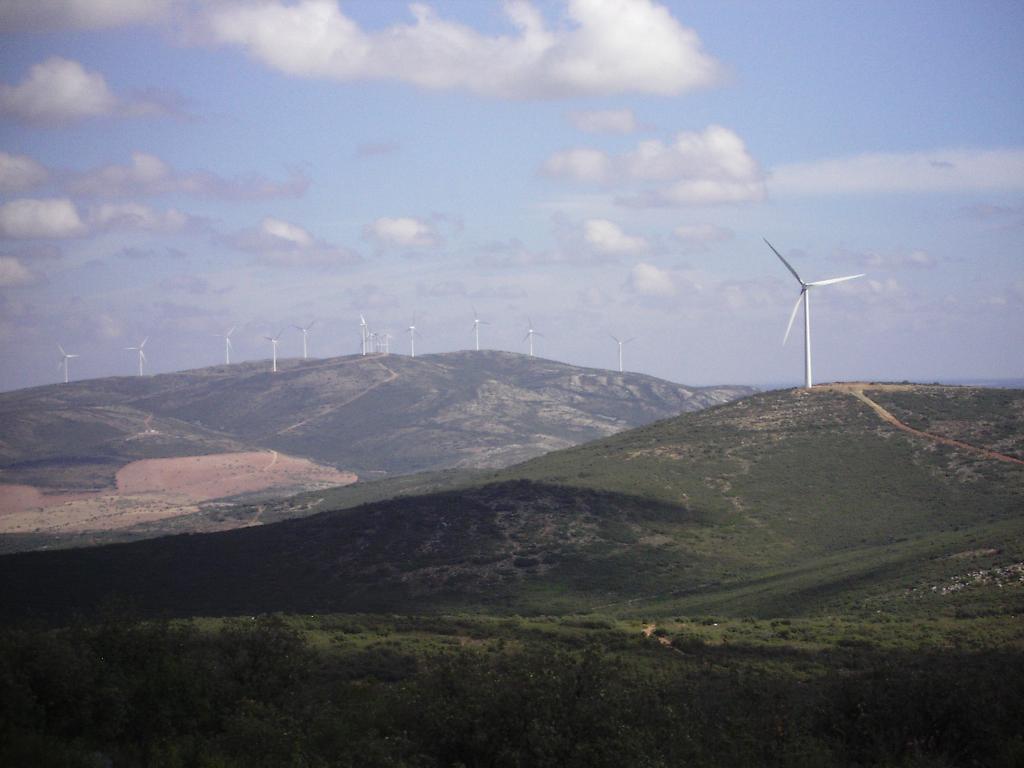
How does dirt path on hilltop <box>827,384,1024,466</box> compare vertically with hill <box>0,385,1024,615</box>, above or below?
above

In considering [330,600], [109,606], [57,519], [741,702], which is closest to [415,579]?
[330,600]

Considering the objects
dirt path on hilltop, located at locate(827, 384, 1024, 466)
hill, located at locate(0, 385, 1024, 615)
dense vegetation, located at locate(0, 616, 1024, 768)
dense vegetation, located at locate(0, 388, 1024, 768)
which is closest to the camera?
dense vegetation, located at locate(0, 616, 1024, 768)

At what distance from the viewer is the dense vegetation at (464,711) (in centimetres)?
2967

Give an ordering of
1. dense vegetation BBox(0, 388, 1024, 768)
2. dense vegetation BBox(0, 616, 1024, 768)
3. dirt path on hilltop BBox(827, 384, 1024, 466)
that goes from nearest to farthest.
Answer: dense vegetation BBox(0, 616, 1024, 768) → dense vegetation BBox(0, 388, 1024, 768) → dirt path on hilltop BBox(827, 384, 1024, 466)

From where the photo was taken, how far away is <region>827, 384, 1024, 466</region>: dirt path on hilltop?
363 ft

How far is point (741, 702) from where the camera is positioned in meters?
37.0

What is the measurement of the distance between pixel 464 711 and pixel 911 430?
335ft

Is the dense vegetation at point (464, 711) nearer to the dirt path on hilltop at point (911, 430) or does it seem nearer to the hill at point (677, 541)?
the hill at point (677, 541)

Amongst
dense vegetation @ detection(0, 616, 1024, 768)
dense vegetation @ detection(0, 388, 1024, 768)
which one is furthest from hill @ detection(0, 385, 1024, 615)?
dense vegetation @ detection(0, 616, 1024, 768)

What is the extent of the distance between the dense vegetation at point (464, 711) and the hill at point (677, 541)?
24.1m

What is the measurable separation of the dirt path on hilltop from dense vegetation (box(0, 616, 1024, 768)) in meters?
75.5

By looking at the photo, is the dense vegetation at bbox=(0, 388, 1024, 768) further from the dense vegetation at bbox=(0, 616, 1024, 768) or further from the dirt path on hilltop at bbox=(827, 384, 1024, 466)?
the dirt path on hilltop at bbox=(827, 384, 1024, 466)

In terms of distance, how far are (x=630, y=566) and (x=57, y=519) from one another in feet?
409

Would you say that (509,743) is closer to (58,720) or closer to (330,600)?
(58,720)
